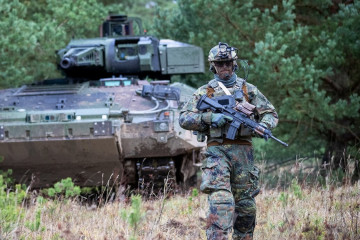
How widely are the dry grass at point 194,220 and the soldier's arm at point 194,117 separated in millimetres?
700

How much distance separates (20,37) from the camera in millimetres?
14656

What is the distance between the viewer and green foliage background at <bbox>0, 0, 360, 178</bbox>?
12.1 metres

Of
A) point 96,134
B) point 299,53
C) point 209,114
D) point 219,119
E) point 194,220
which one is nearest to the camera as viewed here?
point 219,119

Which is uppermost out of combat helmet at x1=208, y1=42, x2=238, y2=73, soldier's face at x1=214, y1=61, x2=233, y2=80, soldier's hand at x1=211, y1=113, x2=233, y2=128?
combat helmet at x1=208, y1=42, x2=238, y2=73

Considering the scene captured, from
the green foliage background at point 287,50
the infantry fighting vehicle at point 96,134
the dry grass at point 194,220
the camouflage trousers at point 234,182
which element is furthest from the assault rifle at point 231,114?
the green foliage background at point 287,50

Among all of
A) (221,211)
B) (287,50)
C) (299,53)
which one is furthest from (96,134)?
(299,53)

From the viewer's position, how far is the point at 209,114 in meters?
5.85

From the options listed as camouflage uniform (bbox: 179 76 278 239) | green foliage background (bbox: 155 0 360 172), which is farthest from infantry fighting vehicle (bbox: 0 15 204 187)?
camouflage uniform (bbox: 179 76 278 239)

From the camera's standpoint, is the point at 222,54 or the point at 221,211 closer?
the point at 221,211

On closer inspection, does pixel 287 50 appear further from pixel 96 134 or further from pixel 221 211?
pixel 221 211

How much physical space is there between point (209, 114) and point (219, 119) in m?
0.14

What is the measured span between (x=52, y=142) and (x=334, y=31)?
5.72 m

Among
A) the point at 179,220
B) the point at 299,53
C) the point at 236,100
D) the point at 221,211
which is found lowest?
the point at 179,220

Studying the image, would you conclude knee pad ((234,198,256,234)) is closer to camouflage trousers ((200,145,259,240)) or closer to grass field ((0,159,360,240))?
camouflage trousers ((200,145,259,240))
